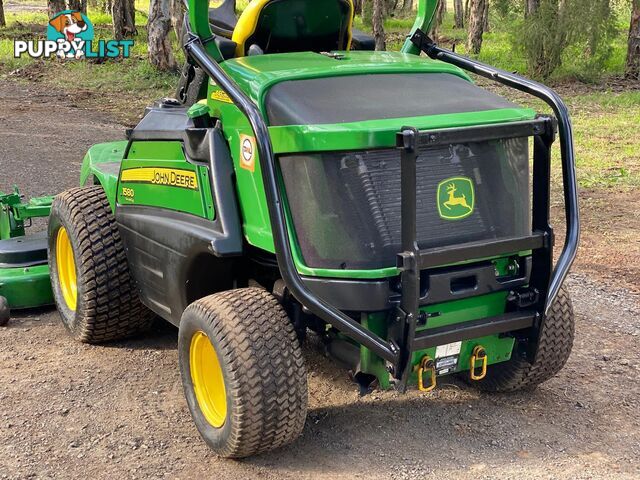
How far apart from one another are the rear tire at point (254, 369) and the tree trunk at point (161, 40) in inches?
494

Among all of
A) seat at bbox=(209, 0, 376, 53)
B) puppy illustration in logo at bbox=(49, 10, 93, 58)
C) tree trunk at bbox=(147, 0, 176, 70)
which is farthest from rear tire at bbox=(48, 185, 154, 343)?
puppy illustration in logo at bbox=(49, 10, 93, 58)

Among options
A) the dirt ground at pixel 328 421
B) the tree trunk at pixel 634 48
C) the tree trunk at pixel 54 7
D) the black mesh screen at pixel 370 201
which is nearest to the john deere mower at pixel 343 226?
the black mesh screen at pixel 370 201

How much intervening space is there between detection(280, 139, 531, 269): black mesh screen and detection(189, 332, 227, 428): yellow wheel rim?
0.64m

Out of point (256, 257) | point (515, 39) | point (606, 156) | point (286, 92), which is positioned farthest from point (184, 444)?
point (515, 39)

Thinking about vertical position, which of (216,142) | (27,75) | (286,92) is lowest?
(27,75)

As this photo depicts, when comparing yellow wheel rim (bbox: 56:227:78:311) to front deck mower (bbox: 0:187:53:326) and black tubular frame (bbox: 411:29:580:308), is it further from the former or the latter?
black tubular frame (bbox: 411:29:580:308)

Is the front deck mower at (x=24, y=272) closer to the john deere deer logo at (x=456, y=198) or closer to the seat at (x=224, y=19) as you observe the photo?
the seat at (x=224, y=19)

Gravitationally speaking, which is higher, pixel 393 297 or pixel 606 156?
pixel 393 297

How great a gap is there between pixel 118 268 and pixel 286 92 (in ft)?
5.04

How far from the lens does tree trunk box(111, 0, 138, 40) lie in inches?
827

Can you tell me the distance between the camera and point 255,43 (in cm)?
407

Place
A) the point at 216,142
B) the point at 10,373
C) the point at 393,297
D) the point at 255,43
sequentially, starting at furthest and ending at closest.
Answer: the point at 10,373, the point at 255,43, the point at 216,142, the point at 393,297

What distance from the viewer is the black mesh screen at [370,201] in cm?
325

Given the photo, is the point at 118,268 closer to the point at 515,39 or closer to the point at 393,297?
the point at 393,297
